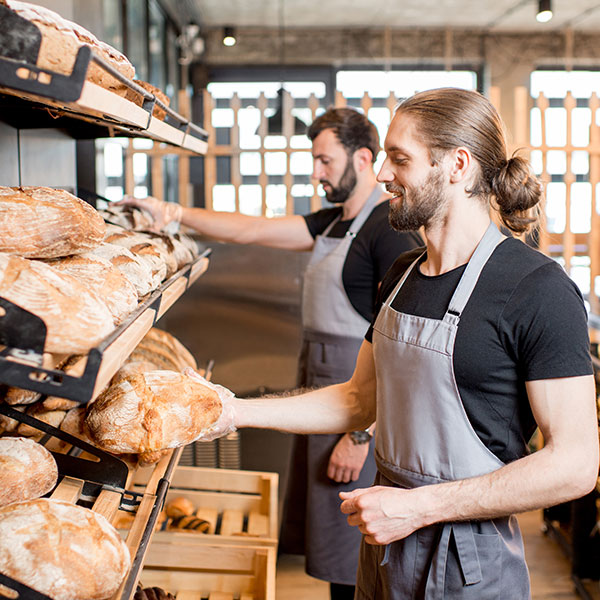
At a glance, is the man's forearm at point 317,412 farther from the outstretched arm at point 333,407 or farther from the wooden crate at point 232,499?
the wooden crate at point 232,499

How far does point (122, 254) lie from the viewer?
1.30 metres

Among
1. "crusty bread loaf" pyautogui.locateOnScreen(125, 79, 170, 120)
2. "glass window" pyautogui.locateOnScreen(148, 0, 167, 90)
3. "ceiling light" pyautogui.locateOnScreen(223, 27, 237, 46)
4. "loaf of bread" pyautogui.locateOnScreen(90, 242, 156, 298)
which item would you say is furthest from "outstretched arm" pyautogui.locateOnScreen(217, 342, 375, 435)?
"ceiling light" pyautogui.locateOnScreen(223, 27, 237, 46)

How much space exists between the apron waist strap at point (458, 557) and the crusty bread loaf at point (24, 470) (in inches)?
30.9

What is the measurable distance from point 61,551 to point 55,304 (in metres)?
0.34

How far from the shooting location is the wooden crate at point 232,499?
2426 mm

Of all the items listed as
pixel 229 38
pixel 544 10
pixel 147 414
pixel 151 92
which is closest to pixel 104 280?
pixel 147 414

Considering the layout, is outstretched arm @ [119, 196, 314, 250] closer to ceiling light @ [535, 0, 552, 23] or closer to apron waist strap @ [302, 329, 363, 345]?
apron waist strap @ [302, 329, 363, 345]

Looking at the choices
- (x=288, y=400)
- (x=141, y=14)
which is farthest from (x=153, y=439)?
(x=141, y=14)

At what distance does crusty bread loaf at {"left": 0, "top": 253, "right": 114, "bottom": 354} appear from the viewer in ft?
2.72

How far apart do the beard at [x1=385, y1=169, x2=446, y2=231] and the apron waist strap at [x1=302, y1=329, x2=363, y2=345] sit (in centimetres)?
115

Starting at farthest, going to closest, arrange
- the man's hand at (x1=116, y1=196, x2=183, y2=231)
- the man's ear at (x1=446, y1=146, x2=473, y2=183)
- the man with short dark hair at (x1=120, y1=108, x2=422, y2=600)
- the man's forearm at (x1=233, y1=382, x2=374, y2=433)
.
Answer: the man with short dark hair at (x1=120, y1=108, x2=422, y2=600) < the man's hand at (x1=116, y1=196, x2=183, y2=231) < the man's forearm at (x1=233, y1=382, x2=374, y2=433) < the man's ear at (x1=446, y1=146, x2=473, y2=183)

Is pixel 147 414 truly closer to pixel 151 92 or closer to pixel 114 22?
pixel 151 92

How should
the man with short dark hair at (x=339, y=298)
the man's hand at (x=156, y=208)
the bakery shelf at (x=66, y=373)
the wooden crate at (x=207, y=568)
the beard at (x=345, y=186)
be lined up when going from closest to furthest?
the bakery shelf at (x=66, y=373) → the wooden crate at (x=207, y=568) → the man's hand at (x=156, y=208) → the man with short dark hair at (x=339, y=298) → the beard at (x=345, y=186)

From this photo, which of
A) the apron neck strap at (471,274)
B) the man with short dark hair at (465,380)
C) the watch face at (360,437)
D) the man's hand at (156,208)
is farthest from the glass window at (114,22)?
the apron neck strap at (471,274)
